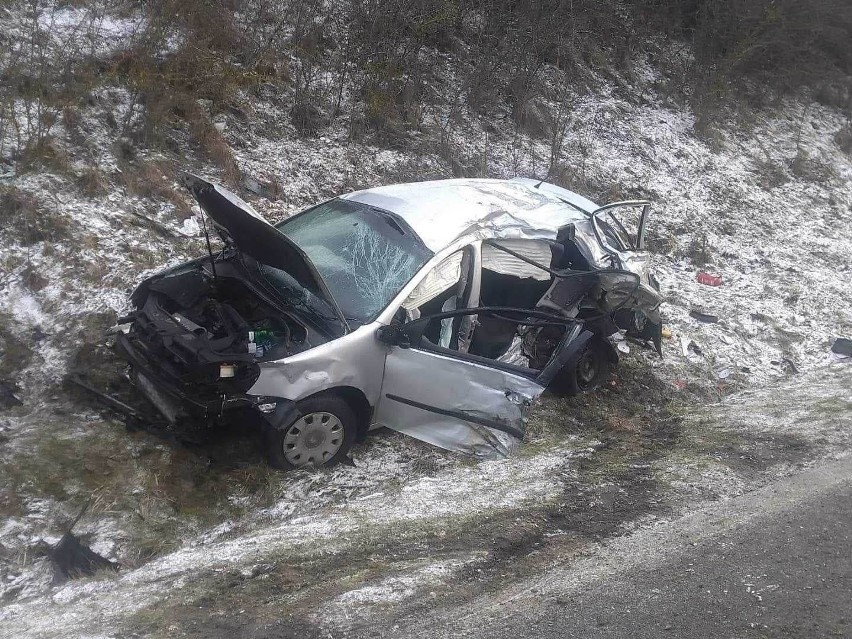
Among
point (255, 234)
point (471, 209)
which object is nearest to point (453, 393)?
point (471, 209)

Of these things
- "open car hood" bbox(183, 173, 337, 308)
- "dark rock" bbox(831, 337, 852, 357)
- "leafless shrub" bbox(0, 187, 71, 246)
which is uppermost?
"open car hood" bbox(183, 173, 337, 308)

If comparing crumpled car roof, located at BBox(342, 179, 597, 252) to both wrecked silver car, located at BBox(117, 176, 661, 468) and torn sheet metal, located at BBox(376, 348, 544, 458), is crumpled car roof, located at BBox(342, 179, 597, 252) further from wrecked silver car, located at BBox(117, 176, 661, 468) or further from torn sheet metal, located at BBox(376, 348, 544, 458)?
torn sheet metal, located at BBox(376, 348, 544, 458)

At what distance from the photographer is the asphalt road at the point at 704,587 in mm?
3494

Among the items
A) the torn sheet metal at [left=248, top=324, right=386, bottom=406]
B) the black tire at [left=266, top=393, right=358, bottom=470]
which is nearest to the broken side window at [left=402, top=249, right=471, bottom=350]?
the torn sheet metal at [left=248, top=324, right=386, bottom=406]

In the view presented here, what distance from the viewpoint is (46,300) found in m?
5.87

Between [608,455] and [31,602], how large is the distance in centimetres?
389

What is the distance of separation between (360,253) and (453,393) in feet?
4.07

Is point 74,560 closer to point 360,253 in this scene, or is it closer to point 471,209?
point 360,253

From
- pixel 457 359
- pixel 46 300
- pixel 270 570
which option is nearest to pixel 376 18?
pixel 46 300

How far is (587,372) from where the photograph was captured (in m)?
6.30

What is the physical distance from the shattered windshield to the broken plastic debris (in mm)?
4399

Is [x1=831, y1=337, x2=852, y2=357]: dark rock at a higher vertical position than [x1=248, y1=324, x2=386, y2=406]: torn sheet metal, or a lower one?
lower

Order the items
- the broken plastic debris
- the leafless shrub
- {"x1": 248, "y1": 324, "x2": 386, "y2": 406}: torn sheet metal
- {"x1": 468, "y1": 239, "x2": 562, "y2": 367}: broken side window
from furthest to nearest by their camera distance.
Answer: the broken plastic debris
the leafless shrub
{"x1": 468, "y1": 239, "x2": 562, "y2": 367}: broken side window
{"x1": 248, "y1": 324, "x2": 386, "y2": 406}: torn sheet metal

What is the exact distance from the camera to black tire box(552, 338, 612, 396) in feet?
20.0
